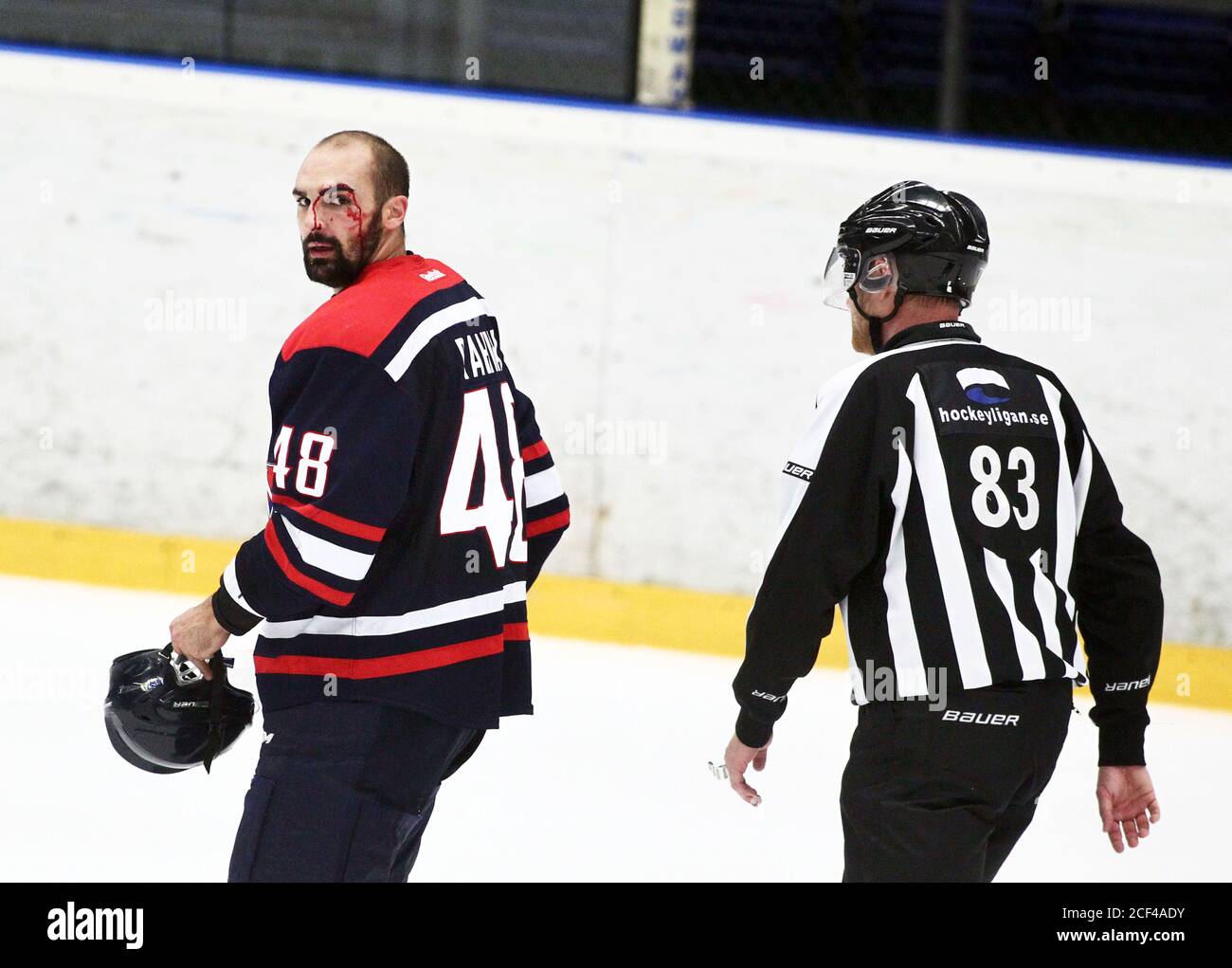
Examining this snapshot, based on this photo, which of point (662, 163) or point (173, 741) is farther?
point (662, 163)

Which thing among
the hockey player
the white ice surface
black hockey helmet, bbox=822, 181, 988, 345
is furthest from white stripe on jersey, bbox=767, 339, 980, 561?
the white ice surface

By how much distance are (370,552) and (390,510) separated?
6cm

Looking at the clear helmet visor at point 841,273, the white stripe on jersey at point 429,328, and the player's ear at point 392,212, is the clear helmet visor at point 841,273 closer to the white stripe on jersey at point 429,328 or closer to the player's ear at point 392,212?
the white stripe on jersey at point 429,328

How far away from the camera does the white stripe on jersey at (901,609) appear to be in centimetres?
180

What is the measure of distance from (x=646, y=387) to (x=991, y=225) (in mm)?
1325

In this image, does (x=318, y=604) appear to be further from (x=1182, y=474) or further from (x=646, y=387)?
(x=1182, y=474)

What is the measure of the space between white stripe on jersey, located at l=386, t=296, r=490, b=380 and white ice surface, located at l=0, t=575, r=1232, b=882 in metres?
1.54

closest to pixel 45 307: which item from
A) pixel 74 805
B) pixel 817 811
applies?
pixel 74 805

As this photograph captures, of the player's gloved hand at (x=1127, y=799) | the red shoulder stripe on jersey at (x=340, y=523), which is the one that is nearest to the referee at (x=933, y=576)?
the player's gloved hand at (x=1127, y=799)

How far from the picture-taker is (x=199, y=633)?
188 centimetres

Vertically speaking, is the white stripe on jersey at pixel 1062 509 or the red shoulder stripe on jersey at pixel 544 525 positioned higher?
the white stripe on jersey at pixel 1062 509

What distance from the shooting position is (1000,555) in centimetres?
183

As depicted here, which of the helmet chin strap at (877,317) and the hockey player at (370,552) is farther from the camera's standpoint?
the helmet chin strap at (877,317)
